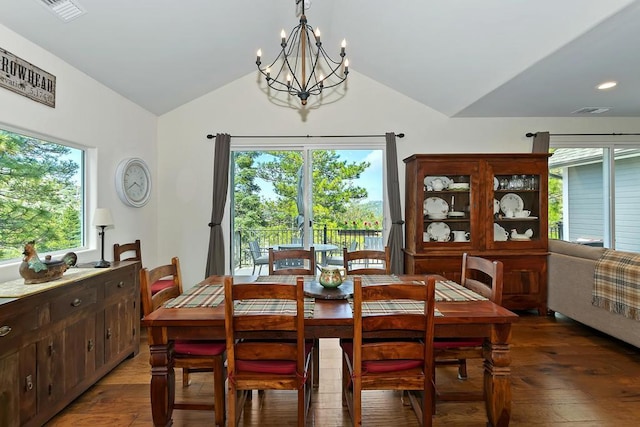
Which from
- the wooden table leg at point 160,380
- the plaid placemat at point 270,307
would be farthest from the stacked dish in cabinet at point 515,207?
the wooden table leg at point 160,380

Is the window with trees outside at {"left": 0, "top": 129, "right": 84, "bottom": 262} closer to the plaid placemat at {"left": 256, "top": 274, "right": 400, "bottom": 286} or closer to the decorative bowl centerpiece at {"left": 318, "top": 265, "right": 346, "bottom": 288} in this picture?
the plaid placemat at {"left": 256, "top": 274, "right": 400, "bottom": 286}

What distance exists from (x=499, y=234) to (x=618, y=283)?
4.51ft

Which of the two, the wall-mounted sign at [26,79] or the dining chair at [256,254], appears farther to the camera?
the dining chair at [256,254]

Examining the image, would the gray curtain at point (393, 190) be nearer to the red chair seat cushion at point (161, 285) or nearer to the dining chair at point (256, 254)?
the dining chair at point (256, 254)

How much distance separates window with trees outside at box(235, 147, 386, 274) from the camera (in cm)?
457

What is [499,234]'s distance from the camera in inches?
166

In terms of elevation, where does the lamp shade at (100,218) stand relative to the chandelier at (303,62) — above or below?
below

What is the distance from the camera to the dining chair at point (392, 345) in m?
1.60

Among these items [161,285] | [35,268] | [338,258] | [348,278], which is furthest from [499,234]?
[35,268]

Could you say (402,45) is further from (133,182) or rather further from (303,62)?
(133,182)

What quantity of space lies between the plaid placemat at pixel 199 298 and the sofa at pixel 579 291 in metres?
3.33

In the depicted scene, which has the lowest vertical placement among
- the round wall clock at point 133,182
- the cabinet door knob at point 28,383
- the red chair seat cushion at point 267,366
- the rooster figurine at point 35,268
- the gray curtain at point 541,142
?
the cabinet door knob at point 28,383

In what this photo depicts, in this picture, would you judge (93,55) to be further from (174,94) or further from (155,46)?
(174,94)

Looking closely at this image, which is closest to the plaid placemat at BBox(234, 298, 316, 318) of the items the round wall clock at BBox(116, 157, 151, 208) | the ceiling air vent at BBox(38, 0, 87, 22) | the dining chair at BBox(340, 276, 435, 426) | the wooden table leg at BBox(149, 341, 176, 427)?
the dining chair at BBox(340, 276, 435, 426)
